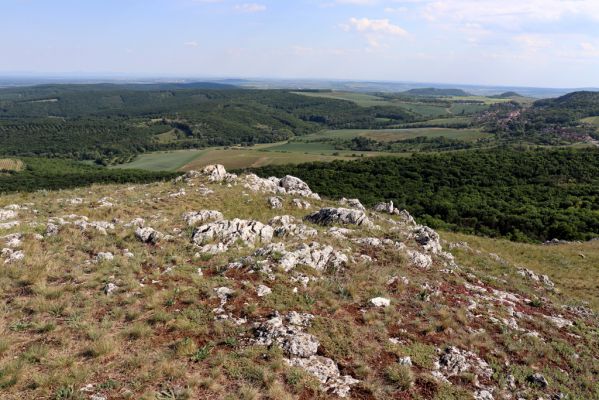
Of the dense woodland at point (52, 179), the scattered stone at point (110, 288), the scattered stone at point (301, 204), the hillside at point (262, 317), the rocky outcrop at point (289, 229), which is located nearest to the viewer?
the hillside at point (262, 317)

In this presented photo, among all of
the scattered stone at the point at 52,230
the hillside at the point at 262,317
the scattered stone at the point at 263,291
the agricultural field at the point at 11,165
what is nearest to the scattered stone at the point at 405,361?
the hillside at the point at 262,317

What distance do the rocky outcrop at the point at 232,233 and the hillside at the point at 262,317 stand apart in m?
0.11

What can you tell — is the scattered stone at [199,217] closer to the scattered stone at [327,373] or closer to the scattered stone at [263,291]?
the scattered stone at [263,291]

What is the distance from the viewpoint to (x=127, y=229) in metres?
20.9

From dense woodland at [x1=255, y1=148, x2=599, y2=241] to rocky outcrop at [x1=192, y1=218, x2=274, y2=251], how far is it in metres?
38.7

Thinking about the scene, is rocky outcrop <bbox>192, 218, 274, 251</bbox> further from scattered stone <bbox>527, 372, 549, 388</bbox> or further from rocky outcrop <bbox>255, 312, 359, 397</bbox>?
scattered stone <bbox>527, 372, 549, 388</bbox>

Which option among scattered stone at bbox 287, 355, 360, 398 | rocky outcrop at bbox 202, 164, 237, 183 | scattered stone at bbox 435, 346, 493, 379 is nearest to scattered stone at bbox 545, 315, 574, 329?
scattered stone at bbox 435, 346, 493, 379

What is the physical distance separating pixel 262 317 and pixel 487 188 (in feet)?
274

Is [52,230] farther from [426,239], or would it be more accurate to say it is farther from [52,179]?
[52,179]

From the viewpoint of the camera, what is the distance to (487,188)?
82.2m

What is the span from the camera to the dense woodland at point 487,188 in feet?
181

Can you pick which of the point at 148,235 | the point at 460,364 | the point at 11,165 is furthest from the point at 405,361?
the point at 11,165

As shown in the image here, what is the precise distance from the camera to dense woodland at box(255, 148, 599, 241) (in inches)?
2173

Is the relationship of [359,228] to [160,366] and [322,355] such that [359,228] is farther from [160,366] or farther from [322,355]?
[160,366]
